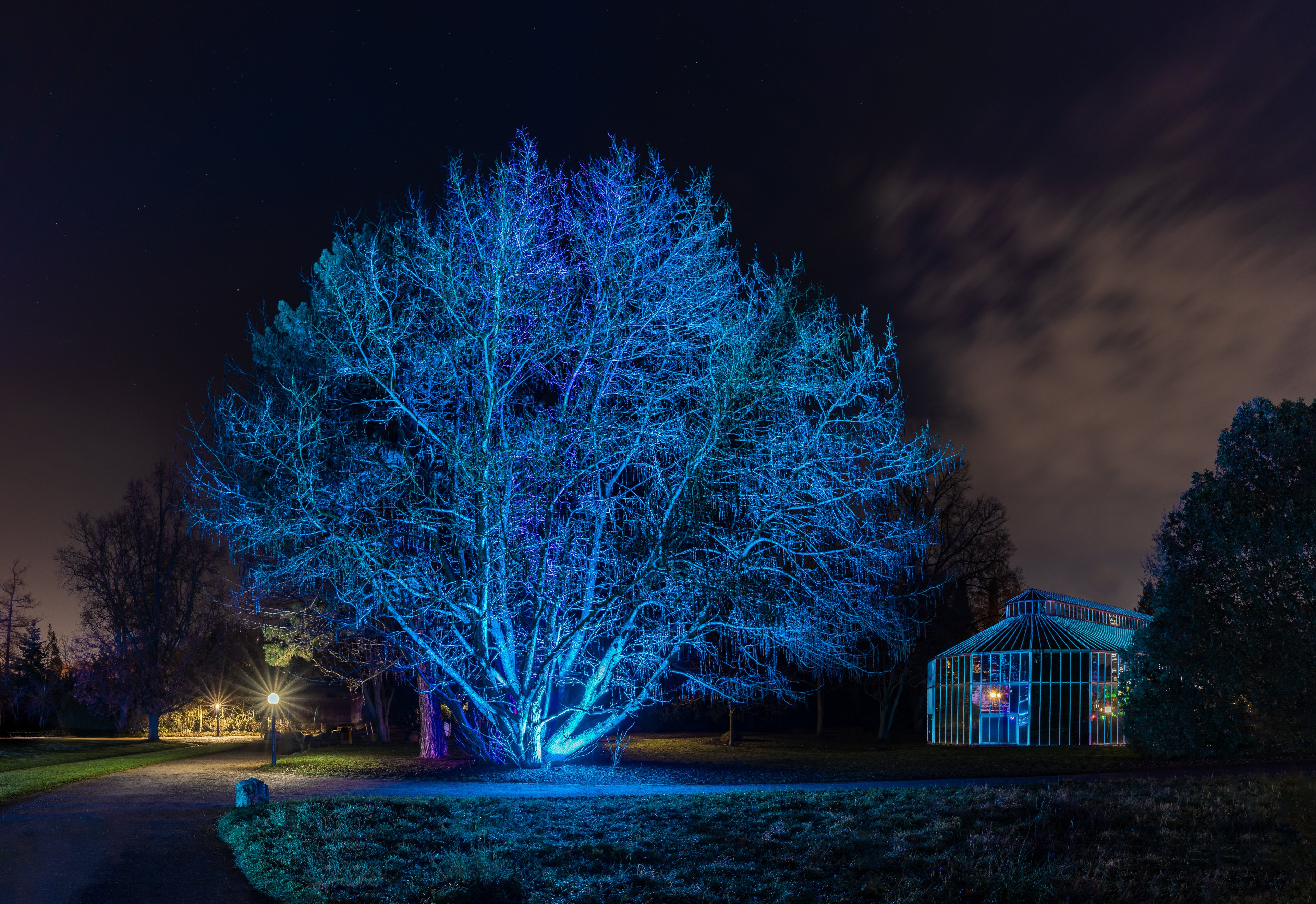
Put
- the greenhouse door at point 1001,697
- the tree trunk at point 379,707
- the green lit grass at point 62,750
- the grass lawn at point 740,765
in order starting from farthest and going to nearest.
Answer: the tree trunk at point 379,707 < the greenhouse door at point 1001,697 < the green lit grass at point 62,750 < the grass lawn at point 740,765

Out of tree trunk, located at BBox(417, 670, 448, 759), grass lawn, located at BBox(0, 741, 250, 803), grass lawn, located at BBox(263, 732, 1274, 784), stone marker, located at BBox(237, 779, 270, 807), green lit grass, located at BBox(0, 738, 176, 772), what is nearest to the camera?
stone marker, located at BBox(237, 779, 270, 807)

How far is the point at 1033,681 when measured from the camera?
27.1 m

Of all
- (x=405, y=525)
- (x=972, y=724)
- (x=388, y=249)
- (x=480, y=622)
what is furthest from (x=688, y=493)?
(x=972, y=724)

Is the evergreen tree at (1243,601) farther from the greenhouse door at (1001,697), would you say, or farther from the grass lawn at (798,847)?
the greenhouse door at (1001,697)

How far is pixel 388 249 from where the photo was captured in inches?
766

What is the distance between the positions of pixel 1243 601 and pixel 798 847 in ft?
36.9

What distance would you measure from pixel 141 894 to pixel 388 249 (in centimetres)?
1454

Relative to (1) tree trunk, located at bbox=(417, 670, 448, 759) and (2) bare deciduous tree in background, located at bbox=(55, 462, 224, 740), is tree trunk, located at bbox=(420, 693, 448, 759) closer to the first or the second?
(1) tree trunk, located at bbox=(417, 670, 448, 759)

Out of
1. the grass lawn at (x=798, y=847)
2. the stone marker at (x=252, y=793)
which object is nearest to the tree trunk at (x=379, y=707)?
the stone marker at (x=252, y=793)

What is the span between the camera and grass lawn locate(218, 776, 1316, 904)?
7133 millimetres

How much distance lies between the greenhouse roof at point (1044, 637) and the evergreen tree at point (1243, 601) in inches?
323

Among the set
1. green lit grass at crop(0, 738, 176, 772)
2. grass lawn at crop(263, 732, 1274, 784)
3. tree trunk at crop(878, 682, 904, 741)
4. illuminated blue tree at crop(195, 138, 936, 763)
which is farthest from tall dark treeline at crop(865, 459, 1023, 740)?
green lit grass at crop(0, 738, 176, 772)

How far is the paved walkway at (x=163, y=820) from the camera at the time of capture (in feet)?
24.4

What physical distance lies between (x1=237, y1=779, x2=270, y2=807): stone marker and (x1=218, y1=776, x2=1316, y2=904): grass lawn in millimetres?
408
